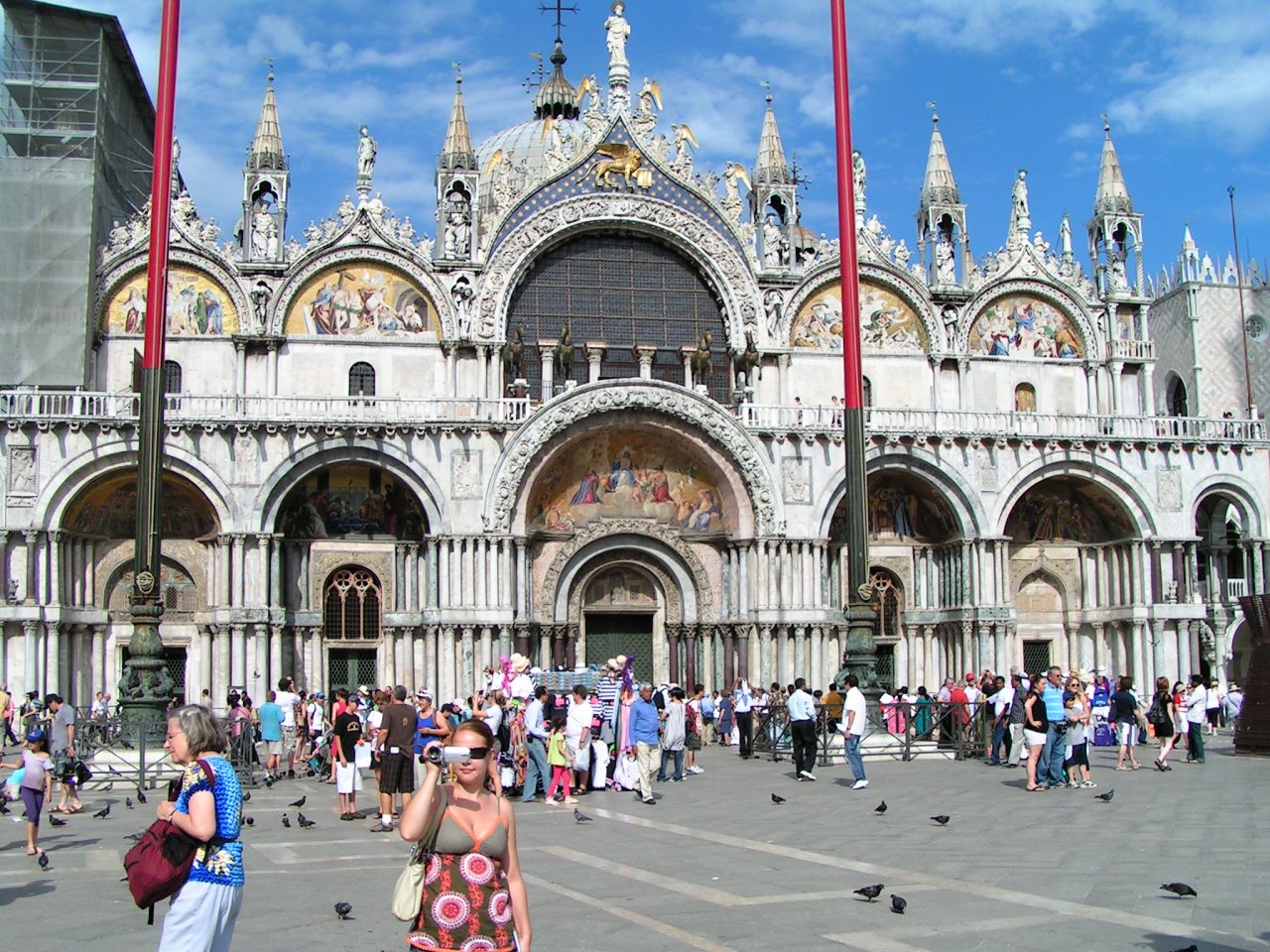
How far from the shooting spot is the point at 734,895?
12.0 m

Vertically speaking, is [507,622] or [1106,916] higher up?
[507,622]

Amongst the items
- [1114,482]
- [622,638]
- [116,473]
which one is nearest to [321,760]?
[116,473]

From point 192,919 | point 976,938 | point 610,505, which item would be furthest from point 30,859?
point 610,505

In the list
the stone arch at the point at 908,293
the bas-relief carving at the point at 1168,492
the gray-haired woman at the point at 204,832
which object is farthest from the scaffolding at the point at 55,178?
the gray-haired woman at the point at 204,832

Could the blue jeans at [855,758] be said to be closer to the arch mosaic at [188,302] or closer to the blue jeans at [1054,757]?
the blue jeans at [1054,757]

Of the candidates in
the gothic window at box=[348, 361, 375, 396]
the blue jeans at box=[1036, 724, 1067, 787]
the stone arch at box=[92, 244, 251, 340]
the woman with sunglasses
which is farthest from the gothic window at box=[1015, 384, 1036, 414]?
the woman with sunglasses

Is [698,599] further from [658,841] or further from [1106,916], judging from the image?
[1106,916]

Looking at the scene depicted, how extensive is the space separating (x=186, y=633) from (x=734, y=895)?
26.5 m

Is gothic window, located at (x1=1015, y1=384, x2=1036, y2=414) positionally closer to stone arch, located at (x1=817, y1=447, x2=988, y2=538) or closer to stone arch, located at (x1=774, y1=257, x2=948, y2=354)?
stone arch, located at (x1=774, y1=257, x2=948, y2=354)

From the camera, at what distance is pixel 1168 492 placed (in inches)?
1531

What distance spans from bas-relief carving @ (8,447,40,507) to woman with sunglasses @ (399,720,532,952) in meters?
29.8

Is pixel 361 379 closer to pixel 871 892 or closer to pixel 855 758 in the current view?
pixel 855 758

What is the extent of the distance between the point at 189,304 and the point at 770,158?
Answer: 55.9ft

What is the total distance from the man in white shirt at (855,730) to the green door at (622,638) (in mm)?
15856
